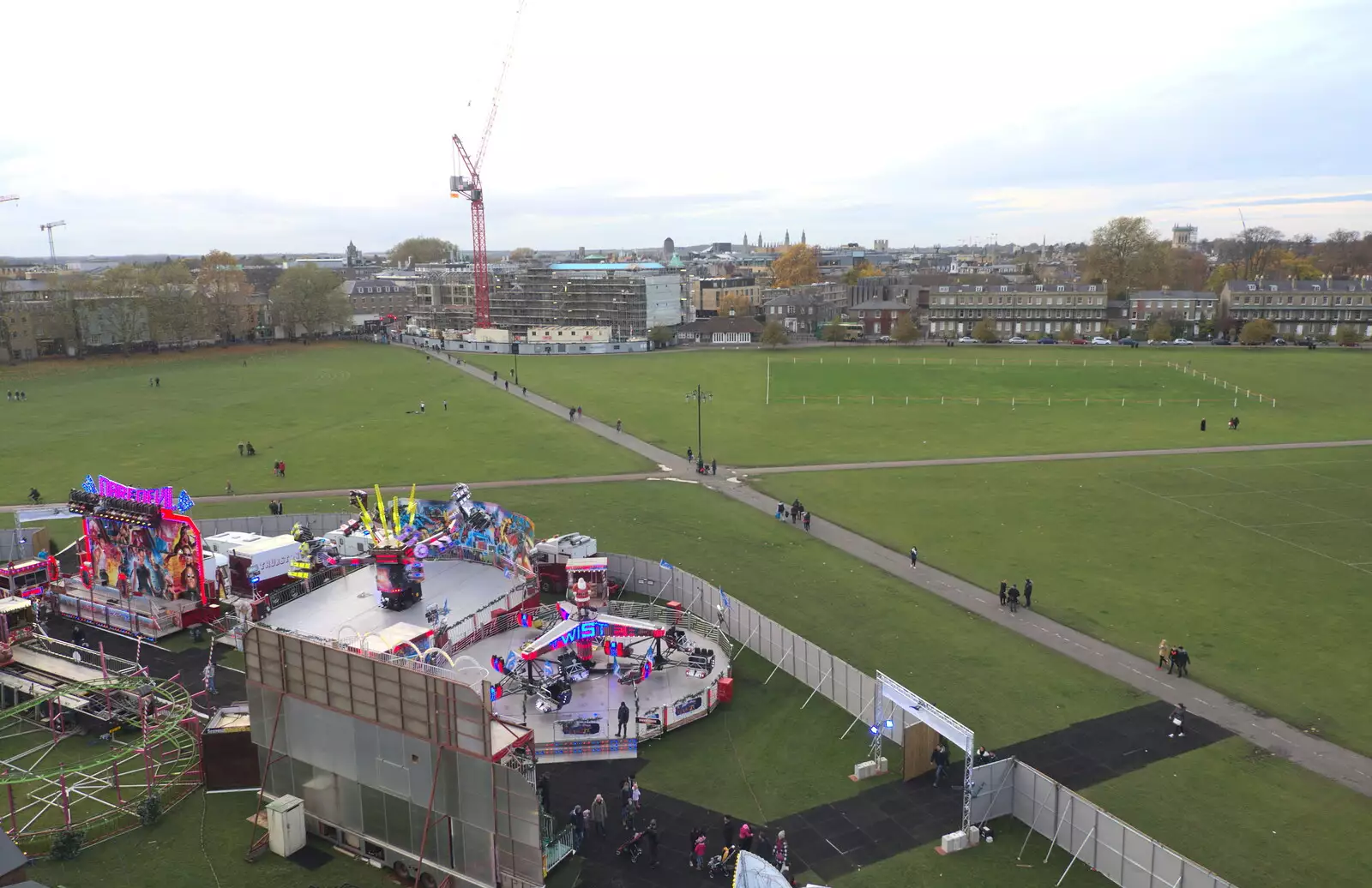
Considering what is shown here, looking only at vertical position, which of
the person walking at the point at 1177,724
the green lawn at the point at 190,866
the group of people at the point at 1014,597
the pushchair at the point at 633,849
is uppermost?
the group of people at the point at 1014,597

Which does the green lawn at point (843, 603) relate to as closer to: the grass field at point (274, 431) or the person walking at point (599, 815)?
the person walking at point (599, 815)

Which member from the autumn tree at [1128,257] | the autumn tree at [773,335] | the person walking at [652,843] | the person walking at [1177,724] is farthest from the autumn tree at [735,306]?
the person walking at [652,843]

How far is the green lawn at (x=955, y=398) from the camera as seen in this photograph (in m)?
74.4

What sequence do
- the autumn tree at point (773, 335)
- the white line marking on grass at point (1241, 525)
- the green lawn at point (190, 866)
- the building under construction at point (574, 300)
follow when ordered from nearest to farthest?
the green lawn at point (190, 866) < the white line marking on grass at point (1241, 525) < the autumn tree at point (773, 335) < the building under construction at point (574, 300)

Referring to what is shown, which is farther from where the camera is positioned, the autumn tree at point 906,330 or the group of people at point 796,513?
the autumn tree at point 906,330

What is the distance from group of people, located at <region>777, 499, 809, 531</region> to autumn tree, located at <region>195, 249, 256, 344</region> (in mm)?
124060

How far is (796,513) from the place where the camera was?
52.8 m

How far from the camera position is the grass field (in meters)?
65.9

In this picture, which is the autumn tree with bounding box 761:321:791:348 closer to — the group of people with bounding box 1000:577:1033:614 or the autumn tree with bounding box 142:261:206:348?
the autumn tree with bounding box 142:261:206:348

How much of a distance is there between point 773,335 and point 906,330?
21274 mm

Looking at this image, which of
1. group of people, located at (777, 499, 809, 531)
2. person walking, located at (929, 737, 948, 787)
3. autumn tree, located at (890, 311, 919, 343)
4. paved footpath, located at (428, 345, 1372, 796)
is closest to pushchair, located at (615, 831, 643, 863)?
person walking, located at (929, 737, 948, 787)

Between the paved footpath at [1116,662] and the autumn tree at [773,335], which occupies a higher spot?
the autumn tree at [773,335]

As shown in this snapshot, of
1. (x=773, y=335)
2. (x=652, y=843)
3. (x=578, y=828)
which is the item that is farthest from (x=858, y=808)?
(x=773, y=335)

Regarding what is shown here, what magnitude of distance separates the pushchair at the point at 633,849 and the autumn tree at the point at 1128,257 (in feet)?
580
